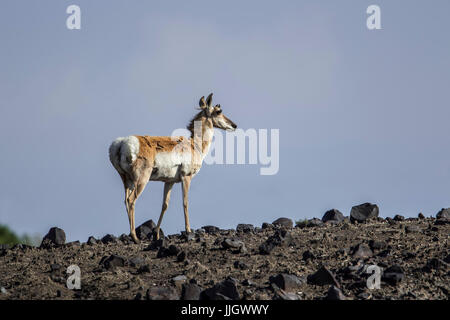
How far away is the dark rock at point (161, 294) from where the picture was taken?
44.5 ft

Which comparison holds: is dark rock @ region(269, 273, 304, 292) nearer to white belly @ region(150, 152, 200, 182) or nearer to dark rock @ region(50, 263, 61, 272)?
dark rock @ region(50, 263, 61, 272)

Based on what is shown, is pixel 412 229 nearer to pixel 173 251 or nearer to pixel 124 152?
pixel 173 251

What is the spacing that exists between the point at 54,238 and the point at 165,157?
156 inches

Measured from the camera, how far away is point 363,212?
20484 mm

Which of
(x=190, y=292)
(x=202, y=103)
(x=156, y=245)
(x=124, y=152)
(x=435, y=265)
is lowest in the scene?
(x=190, y=292)

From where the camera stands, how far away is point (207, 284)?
47.9ft

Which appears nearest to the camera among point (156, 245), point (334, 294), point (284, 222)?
point (334, 294)

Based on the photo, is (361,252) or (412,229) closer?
(361,252)

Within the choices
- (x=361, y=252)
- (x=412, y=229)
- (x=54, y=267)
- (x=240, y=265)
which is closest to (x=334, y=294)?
(x=240, y=265)

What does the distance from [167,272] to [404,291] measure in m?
5.17
